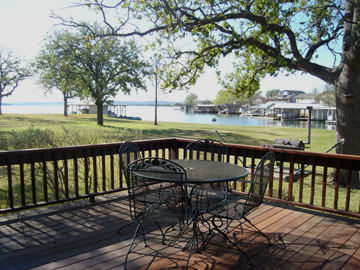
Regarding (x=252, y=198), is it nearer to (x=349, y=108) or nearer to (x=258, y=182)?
(x=258, y=182)

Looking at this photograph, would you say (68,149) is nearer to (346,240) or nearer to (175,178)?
(175,178)

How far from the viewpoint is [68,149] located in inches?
150

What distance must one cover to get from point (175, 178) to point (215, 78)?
299 inches

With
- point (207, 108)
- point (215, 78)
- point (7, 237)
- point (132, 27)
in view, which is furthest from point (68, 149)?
point (207, 108)

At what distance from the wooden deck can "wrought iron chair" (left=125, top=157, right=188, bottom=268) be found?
23 cm

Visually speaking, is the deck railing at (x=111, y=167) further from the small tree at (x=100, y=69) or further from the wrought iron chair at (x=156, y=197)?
the small tree at (x=100, y=69)

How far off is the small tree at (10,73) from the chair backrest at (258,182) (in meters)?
36.0

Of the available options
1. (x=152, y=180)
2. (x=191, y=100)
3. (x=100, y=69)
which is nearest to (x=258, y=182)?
(x=152, y=180)

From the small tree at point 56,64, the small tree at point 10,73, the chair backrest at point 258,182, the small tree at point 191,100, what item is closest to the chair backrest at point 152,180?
Result: the chair backrest at point 258,182

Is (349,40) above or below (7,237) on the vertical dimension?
above

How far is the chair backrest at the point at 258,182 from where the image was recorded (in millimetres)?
2434

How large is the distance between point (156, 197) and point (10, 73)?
36200 mm

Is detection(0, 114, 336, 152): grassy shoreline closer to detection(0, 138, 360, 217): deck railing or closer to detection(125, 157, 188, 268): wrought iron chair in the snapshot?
detection(0, 138, 360, 217): deck railing

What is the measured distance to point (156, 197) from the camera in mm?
2791
